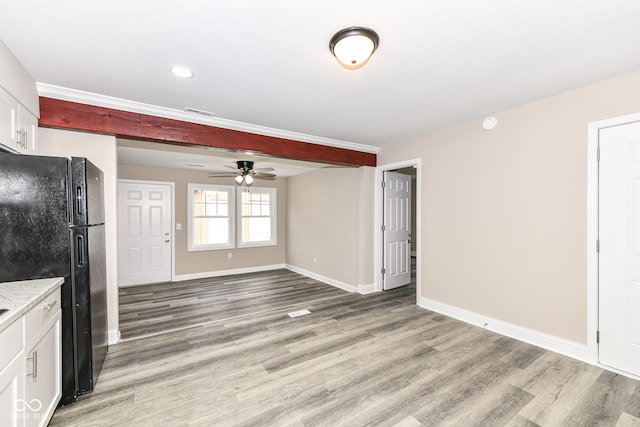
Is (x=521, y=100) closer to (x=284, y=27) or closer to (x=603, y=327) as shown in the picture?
(x=603, y=327)

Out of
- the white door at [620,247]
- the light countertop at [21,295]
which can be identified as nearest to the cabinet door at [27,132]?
the light countertop at [21,295]

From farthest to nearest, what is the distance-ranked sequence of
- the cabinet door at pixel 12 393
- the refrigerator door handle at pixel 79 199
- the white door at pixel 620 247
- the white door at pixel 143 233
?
1. the white door at pixel 143 233
2. the white door at pixel 620 247
3. the refrigerator door handle at pixel 79 199
4. the cabinet door at pixel 12 393

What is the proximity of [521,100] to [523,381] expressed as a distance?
2.59 meters

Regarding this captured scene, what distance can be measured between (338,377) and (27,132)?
10.6 ft

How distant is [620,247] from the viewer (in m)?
2.36

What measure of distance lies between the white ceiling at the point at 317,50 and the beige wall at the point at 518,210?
0.26m

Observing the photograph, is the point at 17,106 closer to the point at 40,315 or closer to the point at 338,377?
the point at 40,315

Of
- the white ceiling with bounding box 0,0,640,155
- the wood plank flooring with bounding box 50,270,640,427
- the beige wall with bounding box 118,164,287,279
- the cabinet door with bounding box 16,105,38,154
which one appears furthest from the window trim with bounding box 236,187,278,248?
the cabinet door with bounding box 16,105,38,154

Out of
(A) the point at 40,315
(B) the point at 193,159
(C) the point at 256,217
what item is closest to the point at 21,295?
(A) the point at 40,315

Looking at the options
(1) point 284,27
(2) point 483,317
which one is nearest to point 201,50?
(1) point 284,27

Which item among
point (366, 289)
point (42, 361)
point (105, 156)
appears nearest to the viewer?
point (42, 361)

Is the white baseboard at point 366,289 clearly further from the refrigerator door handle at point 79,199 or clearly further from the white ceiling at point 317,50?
the refrigerator door handle at point 79,199

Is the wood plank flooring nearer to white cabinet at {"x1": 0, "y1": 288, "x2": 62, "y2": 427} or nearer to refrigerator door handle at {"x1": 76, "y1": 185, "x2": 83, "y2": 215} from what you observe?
white cabinet at {"x1": 0, "y1": 288, "x2": 62, "y2": 427}

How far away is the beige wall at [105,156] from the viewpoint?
2.60m
